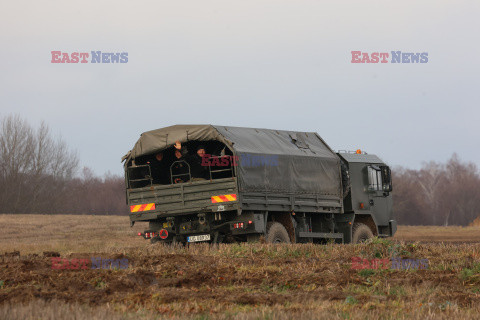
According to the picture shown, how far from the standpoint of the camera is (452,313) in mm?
7703

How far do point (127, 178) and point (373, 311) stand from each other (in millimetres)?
11826

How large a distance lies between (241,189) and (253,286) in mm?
7041

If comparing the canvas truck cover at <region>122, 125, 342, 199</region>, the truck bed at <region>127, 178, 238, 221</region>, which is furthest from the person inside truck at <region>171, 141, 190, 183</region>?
the truck bed at <region>127, 178, 238, 221</region>

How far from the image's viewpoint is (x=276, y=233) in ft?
60.3

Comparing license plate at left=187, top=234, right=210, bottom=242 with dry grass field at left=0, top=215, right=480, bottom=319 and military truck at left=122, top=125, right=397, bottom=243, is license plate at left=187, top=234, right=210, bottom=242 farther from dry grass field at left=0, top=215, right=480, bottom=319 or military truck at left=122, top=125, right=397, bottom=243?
dry grass field at left=0, top=215, right=480, bottom=319

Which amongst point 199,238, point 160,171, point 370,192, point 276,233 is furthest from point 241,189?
point 370,192

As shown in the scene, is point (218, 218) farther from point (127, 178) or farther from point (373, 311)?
point (373, 311)

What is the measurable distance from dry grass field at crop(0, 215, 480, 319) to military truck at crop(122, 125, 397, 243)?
60.1 inches

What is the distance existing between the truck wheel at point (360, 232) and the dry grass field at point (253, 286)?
553 cm

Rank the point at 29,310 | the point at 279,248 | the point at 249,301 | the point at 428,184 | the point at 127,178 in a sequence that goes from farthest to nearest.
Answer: the point at 428,184 < the point at 127,178 < the point at 279,248 < the point at 249,301 < the point at 29,310

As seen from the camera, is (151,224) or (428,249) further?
(151,224)

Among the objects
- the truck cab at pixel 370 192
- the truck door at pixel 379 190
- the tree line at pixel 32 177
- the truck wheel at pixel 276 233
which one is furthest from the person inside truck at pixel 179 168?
the tree line at pixel 32 177

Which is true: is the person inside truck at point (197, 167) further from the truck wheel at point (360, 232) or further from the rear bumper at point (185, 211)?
the truck wheel at point (360, 232)

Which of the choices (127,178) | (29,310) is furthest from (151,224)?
(29,310)
